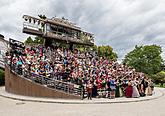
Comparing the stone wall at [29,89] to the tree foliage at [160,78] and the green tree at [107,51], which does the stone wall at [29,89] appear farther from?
the green tree at [107,51]

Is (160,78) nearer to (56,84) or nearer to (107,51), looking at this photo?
(107,51)

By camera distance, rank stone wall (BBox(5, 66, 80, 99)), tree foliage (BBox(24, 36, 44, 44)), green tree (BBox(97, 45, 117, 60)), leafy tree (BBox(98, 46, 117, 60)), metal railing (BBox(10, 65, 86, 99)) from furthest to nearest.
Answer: leafy tree (BBox(98, 46, 117, 60)), green tree (BBox(97, 45, 117, 60)), tree foliage (BBox(24, 36, 44, 44)), metal railing (BBox(10, 65, 86, 99)), stone wall (BBox(5, 66, 80, 99))

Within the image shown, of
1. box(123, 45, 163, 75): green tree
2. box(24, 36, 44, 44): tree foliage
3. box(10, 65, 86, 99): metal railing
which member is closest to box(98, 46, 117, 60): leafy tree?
box(123, 45, 163, 75): green tree

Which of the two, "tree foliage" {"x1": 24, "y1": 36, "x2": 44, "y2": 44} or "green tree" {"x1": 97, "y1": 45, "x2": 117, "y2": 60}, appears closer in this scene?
"tree foliage" {"x1": 24, "y1": 36, "x2": 44, "y2": 44}

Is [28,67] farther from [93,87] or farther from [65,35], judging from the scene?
[65,35]

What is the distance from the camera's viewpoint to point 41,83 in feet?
63.3

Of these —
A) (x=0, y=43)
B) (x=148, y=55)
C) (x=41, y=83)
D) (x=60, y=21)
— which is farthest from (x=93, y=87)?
(x=148, y=55)

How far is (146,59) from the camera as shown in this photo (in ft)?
233

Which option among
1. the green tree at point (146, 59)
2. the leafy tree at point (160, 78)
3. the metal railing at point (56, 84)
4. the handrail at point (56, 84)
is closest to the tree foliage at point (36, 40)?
the green tree at point (146, 59)

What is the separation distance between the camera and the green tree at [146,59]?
6638 centimetres

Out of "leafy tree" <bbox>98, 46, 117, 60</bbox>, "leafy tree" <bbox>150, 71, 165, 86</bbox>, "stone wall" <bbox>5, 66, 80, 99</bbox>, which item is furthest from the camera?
"leafy tree" <bbox>98, 46, 117, 60</bbox>

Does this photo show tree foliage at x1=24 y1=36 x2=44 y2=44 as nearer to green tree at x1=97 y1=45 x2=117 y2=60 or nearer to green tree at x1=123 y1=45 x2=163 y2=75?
green tree at x1=97 y1=45 x2=117 y2=60

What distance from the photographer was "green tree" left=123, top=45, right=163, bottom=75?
66.4 meters

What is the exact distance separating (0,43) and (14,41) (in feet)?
49.6
